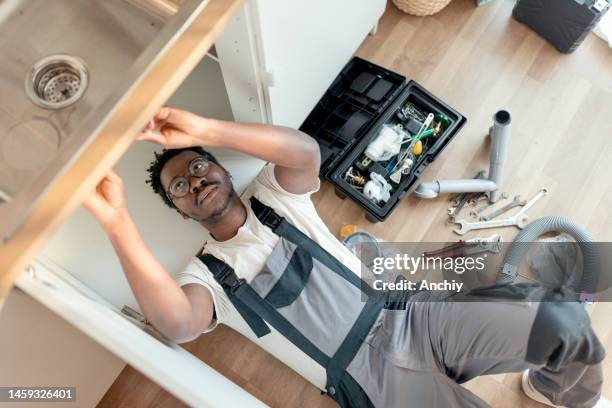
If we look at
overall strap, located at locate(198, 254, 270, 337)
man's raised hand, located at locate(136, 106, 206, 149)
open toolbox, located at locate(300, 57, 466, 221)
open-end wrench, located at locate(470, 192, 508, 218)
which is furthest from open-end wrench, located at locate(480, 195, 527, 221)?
man's raised hand, located at locate(136, 106, 206, 149)

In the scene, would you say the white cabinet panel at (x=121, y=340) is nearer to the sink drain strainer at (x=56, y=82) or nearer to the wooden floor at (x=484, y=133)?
the sink drain strainer at (x=56, y=82)

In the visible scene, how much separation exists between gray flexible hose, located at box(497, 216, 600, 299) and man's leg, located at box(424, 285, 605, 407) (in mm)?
323

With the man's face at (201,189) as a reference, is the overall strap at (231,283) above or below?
below

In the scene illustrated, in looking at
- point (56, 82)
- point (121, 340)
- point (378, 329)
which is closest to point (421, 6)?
point (378, 329)

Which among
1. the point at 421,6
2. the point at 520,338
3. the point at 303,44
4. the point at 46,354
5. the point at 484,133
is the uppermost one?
the point at 421,6

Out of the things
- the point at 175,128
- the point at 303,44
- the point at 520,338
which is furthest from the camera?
the point at 303,44

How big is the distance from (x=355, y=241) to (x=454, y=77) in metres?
0.68

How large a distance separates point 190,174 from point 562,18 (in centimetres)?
129

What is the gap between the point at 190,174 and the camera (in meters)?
1.14

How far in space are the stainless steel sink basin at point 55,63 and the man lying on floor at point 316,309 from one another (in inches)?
9.5

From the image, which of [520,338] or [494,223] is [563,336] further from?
[494,223]

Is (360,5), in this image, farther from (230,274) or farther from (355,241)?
(230,274)

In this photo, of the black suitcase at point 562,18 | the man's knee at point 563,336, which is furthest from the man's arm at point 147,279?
the black suitcase at point 562,18

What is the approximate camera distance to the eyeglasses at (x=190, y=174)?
114cm
